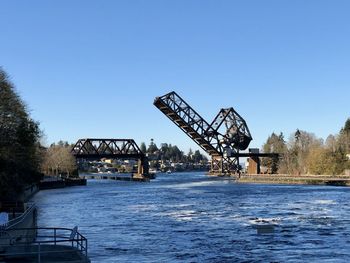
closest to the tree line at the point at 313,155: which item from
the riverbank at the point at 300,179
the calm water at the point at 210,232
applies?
the riverbank at the point at 300,179

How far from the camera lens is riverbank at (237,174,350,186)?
9064 centimetres

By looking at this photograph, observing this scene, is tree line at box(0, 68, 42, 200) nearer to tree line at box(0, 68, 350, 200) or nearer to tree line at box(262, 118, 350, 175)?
tree line at box(0, 68, 350, 200)

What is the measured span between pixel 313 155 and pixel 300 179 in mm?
9233

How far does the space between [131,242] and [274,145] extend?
142161mm

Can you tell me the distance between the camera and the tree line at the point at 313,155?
336 feet

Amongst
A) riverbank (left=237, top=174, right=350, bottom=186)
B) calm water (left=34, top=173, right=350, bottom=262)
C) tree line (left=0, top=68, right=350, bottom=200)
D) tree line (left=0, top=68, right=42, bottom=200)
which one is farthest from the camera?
riverbank (left=237, top=174, right=350, bottom=186)

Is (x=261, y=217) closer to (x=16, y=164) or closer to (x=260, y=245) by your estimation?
(x=260, y=245)

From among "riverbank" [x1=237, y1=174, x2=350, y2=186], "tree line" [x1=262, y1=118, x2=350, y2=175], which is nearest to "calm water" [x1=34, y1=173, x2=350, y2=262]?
"riverbank" [x1=237, y1=174, x2=350, y2=186]

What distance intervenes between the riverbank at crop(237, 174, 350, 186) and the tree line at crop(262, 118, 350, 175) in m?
4.46

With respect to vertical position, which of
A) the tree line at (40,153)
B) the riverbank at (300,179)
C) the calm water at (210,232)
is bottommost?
the calm water at (210,232)

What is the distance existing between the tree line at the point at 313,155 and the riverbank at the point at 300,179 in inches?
176

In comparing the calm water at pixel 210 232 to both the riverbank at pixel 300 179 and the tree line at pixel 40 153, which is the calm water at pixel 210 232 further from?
the riverbank at pixel 300 179

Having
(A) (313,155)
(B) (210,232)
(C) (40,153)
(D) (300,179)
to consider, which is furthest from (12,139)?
(A) (313,155)

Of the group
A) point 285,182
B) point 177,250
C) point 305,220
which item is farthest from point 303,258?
point 285,182
